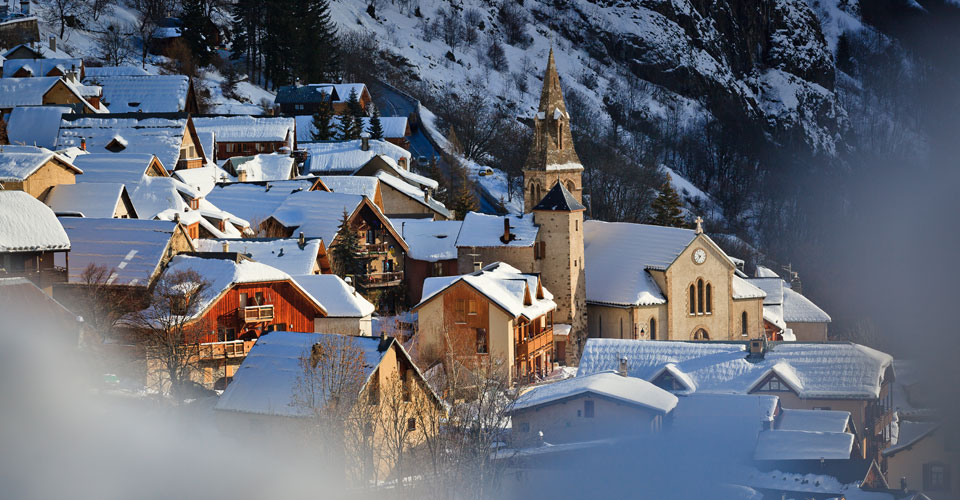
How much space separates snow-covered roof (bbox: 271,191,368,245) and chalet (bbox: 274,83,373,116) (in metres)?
37.0

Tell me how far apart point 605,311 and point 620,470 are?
3181 cm

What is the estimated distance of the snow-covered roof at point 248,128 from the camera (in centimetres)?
9950

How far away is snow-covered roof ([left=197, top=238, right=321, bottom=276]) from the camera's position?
6338 centimetres

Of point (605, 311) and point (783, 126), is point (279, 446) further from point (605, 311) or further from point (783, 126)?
point (783, 126)

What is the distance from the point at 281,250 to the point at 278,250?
0.46 ft

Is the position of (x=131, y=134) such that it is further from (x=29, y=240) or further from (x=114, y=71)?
(x=29, y=240)

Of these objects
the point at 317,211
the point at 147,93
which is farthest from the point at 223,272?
the point at 147,93

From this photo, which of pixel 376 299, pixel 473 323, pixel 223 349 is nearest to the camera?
pixel 223 349

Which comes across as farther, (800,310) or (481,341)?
(800,310)

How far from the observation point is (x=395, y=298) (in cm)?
7512

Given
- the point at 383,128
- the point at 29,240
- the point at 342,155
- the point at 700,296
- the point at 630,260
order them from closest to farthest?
the point at 29,240 < the point at 700,296 < the point at 630,260 < the point at 342,155 < the point at 383,128

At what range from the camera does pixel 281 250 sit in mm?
64750

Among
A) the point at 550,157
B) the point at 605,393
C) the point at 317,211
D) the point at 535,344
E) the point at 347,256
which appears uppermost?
the point at 550,157

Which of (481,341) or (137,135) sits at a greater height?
(137,135)
